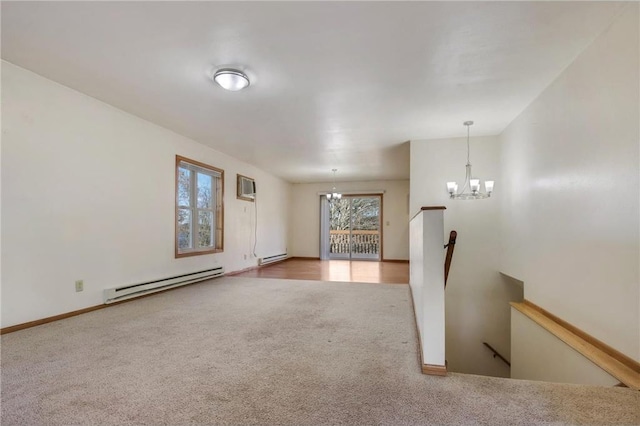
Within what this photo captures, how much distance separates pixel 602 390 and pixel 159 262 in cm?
474

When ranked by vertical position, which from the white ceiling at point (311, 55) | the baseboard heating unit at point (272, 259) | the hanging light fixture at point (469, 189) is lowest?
the baseboard heating unit at point (272, 259)

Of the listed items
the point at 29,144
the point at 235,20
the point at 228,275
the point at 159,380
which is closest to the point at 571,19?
the point at 235,20

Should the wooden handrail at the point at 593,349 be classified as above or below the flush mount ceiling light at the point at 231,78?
below

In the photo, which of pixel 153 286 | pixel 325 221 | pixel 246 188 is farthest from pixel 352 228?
pixel 153 286

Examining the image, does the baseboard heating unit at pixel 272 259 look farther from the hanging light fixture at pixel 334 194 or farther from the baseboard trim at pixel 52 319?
the baseboard trim at pixel 52 319

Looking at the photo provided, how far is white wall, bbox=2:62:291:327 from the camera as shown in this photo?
8.83ft

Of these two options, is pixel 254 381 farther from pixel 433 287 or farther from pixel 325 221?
pixel 325 221

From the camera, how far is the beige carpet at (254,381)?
149 cm

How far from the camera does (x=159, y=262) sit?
14.0 ft

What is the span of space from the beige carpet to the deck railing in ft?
20.4

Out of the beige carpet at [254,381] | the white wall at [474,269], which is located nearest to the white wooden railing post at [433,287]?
the beige carpet at [254,381]

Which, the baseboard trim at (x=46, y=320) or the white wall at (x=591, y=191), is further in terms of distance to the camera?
the baseboard trim at (x=46, y=320)

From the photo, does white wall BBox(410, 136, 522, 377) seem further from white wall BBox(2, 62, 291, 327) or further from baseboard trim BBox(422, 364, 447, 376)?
white wall BBox(2, 62, 291, 327)

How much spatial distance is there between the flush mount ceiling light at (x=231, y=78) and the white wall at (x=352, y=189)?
665cm
